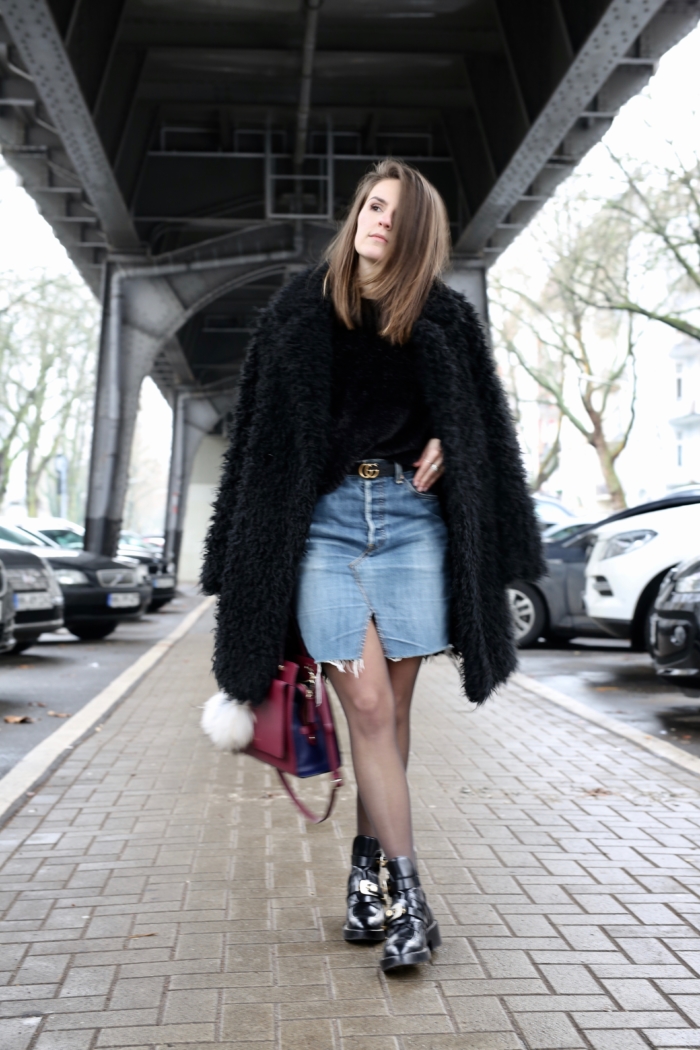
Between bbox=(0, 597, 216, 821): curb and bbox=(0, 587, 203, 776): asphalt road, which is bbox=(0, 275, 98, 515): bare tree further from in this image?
bbox=(0, 597, 216, 821): curb

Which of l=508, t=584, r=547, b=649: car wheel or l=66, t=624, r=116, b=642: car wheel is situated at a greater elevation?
l=508, t=584, r=547, b=649: car wheel

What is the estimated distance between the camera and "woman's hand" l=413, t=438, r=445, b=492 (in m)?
3.59

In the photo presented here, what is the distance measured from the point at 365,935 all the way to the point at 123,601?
43.1ft

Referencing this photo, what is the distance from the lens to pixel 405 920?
11.4 ft

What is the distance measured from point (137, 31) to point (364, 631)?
41.2 ft

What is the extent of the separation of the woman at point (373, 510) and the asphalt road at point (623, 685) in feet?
13.6

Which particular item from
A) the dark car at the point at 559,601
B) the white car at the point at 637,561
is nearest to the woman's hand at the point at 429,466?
the white car at the point at 637,561

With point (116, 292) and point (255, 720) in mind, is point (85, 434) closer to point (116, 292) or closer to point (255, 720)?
point (116, 292)

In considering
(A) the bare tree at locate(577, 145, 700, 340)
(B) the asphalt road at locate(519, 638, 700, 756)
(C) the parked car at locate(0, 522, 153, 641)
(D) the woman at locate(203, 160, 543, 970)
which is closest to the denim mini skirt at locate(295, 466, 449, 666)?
(D) the woman at locate(203, 160, 543, 970)

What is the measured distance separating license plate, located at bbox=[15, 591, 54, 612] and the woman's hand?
8.72 meters

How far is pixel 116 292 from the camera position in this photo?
20703 millimetres

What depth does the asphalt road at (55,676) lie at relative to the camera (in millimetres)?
8383

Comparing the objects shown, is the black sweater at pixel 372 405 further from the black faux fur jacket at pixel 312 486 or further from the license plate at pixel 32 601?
the license plate at pixel 32 601

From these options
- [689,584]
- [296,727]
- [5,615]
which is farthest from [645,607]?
[296,727]
